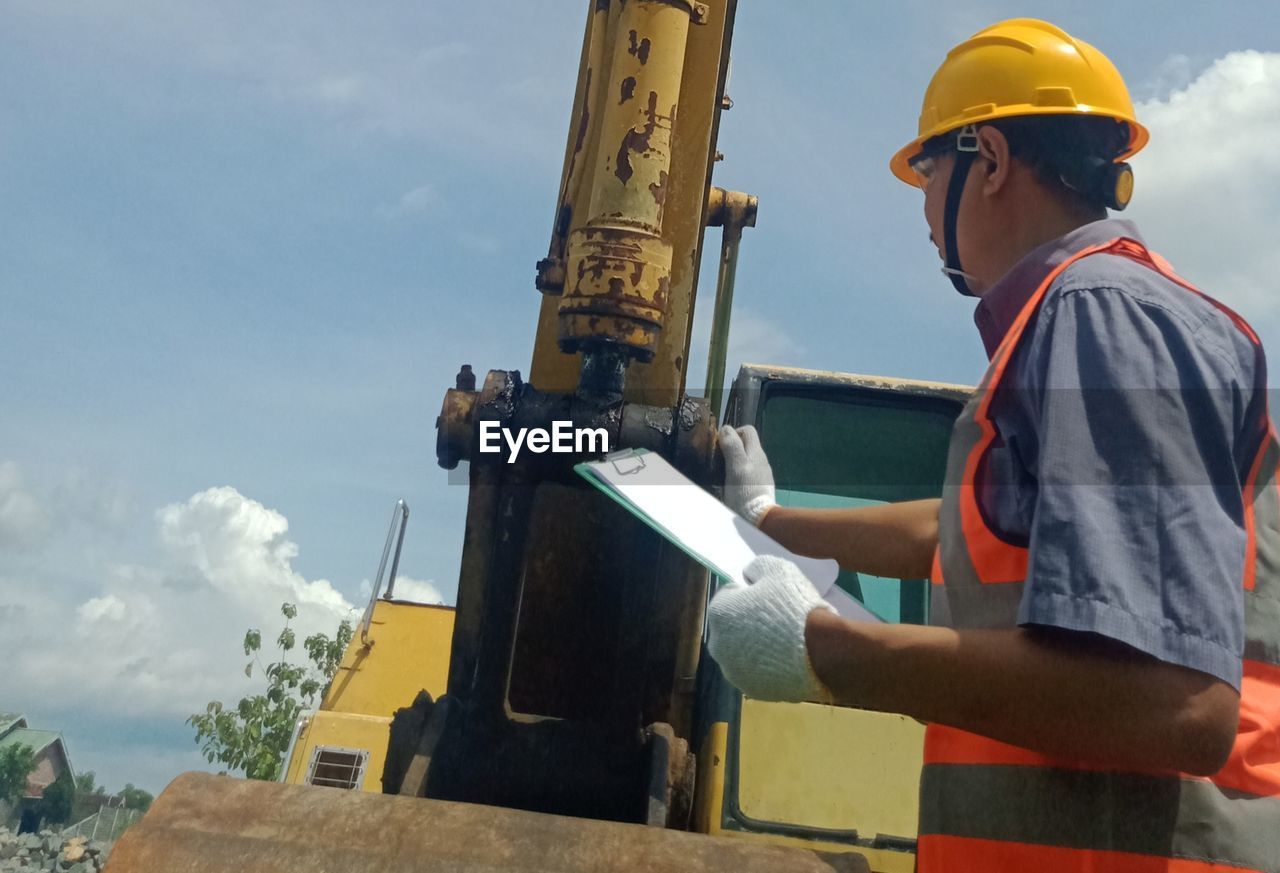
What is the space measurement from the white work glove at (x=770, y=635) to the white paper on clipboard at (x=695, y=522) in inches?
3.8

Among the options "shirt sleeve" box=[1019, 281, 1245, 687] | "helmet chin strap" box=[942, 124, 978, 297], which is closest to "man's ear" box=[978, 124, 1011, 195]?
"helmet chin strap" box=[942, 124, 978, 297]

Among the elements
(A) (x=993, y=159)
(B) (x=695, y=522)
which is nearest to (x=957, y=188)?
(A) (x=993, y=159)

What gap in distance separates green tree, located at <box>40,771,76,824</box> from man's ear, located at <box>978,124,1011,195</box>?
178 feet

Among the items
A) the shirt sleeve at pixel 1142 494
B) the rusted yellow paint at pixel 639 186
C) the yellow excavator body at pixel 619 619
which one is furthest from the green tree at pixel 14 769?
the shirt sleeve at pixel 1142 494

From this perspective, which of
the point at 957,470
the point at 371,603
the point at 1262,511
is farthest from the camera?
the point at 371,603

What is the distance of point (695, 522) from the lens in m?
1.92

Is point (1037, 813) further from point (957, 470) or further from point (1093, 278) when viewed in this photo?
point (1093, 278)

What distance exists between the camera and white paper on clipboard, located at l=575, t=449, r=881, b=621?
1.76 metres

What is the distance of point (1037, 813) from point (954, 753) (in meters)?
0.16

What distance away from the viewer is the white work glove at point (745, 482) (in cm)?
264

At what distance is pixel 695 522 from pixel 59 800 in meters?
59.2

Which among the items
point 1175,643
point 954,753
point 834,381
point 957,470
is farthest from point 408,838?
point 834,381

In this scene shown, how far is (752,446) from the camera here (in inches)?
110

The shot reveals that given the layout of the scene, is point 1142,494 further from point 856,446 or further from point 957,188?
point 856,446
